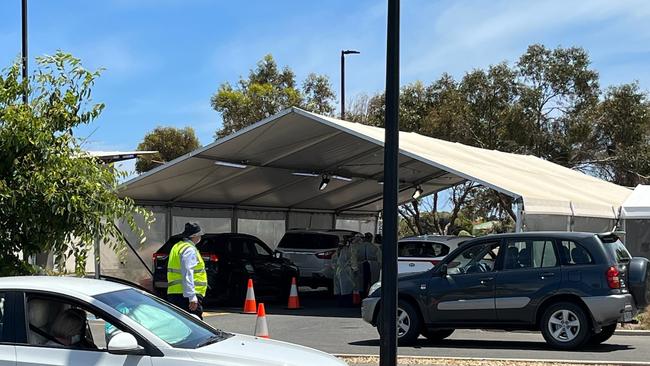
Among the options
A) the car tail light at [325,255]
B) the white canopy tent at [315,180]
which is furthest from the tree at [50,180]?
the car tail light at [325,255]

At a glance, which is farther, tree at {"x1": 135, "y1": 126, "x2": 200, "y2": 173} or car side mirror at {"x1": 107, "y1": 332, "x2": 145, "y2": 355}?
tree at {"x1": 135, "y1": 126, "x2": 200, "y2": 173}

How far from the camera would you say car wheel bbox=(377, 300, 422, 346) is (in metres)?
12.3

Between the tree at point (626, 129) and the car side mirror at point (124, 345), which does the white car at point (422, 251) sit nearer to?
the car side mirror at point (124, 345)

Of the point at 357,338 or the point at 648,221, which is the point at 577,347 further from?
the point at 648,221

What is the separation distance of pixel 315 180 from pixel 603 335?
1386 centimetres

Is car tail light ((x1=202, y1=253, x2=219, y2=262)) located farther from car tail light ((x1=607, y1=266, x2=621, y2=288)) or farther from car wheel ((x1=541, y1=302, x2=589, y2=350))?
car tail light ((x1=607, y1=266, x2=621, y2=288))

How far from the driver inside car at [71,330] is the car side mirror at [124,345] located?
0.36 meters

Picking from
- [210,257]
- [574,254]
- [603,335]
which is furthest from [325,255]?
[574,254]

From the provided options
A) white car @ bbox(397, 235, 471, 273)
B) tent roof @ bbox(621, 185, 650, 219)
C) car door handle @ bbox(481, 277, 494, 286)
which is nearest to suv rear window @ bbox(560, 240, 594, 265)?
car door handle @ bbox(481, 277, 494, 286)

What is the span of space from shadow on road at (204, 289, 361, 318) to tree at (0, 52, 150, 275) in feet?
32.0

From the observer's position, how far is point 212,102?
41.8 m

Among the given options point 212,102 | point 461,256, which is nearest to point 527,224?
point 461,256

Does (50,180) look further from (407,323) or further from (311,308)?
(311,308)

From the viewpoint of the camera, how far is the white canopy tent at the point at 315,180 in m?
17.1
